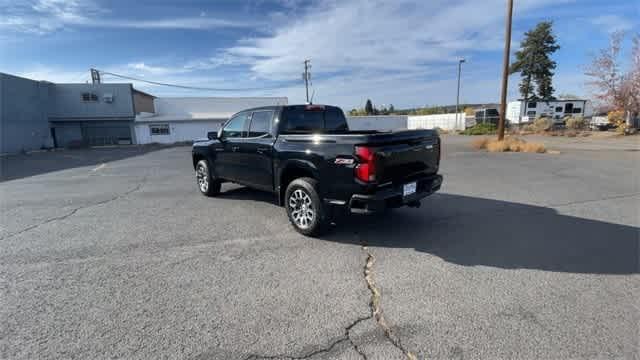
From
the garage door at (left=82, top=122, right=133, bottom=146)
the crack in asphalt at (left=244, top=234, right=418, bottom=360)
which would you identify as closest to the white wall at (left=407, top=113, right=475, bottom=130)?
the garage door at (left=82, top=122, right=133, bottom=146)

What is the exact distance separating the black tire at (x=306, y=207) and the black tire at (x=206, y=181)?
2.93 meters

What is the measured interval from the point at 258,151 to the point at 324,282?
9.66 feet

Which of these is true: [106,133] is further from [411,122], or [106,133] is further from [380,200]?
[411,122]

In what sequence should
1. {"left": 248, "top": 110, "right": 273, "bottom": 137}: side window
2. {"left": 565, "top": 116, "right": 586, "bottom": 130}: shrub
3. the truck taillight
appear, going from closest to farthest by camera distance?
1. the truck taillight
2. {"left": 248, "top": 110, "right": 273, "bottom": 137}: side window
3. {"left": 565, "top": 116, "right": 586, "bottom": 130}: shrub

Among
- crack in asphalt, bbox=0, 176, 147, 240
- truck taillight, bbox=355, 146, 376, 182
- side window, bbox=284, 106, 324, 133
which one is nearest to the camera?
truck taillight, bbox=355, 146, 376, 182

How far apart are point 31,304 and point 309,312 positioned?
8.75 feet

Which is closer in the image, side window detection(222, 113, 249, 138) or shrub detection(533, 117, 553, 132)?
side window detection(222, 113, 249, 138)

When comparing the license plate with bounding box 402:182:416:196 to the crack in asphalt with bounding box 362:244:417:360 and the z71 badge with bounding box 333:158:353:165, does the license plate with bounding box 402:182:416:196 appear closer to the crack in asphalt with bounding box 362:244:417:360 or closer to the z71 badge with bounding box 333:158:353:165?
the z71 badge with bounding box 333:158:353:165

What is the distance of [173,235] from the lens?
16.0ft

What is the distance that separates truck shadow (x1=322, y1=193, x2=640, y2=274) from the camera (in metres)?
3.78

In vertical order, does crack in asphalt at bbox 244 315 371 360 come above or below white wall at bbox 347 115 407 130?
below

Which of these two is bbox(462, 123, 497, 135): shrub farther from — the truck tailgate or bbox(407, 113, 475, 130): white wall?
the truck tailgate

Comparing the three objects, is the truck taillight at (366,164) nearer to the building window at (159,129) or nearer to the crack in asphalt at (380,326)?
the crack in asphalt at (380,326)

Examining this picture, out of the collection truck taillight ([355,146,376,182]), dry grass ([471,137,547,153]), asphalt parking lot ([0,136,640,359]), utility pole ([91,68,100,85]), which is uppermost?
utility pole ([91,68,100,85])
